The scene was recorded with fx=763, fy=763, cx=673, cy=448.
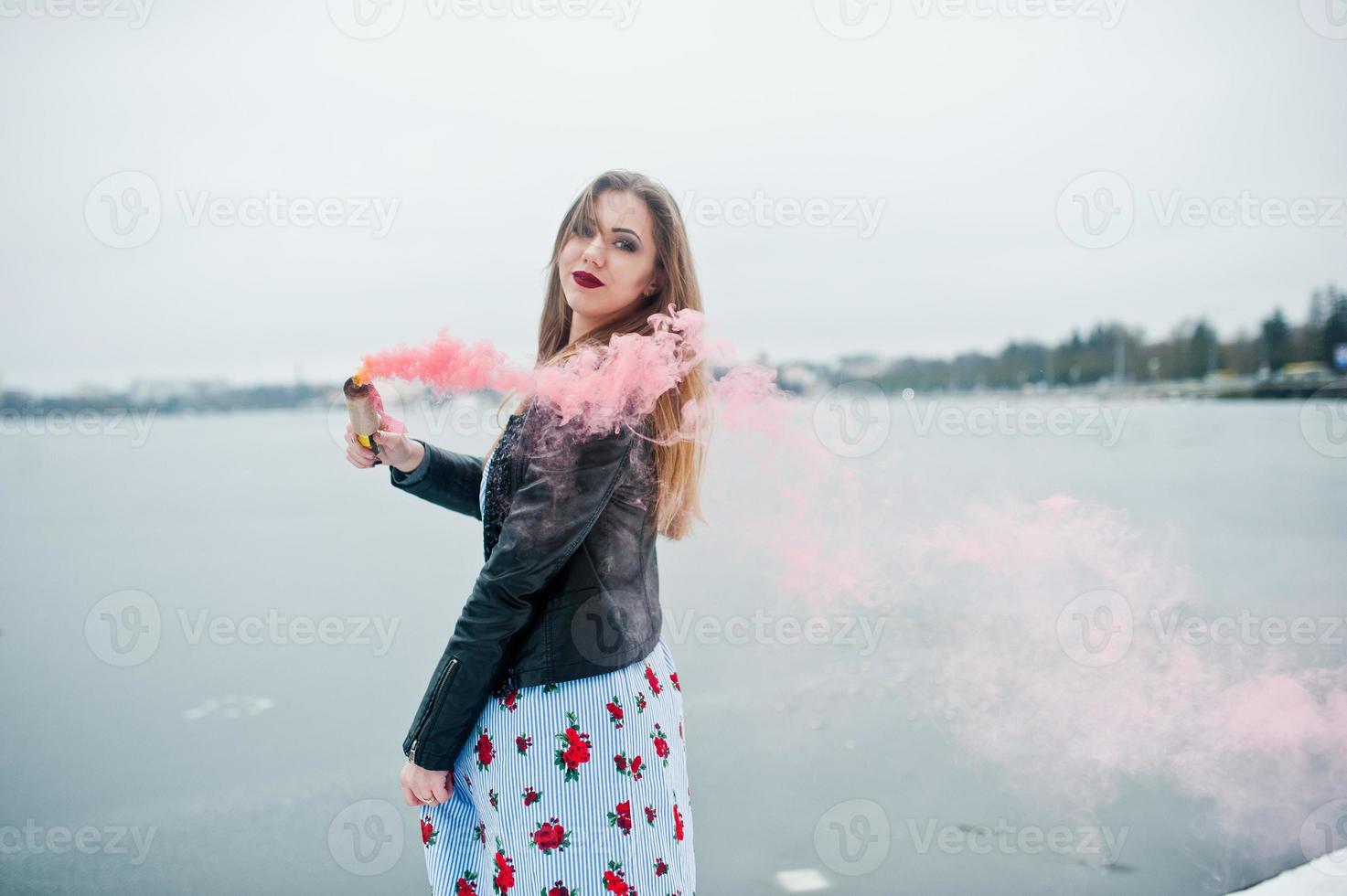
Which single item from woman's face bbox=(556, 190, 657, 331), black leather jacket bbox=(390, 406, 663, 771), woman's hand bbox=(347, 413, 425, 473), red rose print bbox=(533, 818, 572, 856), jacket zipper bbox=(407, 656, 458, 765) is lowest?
red rose print bbox=(533, 818, 572, 856)

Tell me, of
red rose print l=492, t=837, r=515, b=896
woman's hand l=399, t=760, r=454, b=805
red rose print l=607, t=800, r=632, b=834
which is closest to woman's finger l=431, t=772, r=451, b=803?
woman's hand l=399, t=760, r=454, b=805

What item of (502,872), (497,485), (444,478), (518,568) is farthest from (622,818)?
(444,478)

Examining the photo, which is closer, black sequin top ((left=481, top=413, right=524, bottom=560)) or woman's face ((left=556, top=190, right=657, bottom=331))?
black sequin top ((left=481, top=413, right=524, bottom=560))

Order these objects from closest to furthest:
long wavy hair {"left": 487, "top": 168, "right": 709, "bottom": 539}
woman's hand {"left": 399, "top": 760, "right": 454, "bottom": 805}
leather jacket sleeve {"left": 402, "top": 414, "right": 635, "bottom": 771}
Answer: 1. leather jacket sleeve {"left": 402, "top": 414, "right": 635, "bottom": 771}
2. woman's hand {"left": 399, "top": 760, "right": 454, "bottom": 805}
3. long wavy hair {"left": 487, "top": 168, "right": 709, "bottom": 539}

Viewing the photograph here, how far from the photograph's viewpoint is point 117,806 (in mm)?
2773

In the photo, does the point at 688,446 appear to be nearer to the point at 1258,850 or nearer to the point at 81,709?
the point at 1258,850

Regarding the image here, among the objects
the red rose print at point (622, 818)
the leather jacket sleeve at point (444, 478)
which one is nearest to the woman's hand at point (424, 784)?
the red rose print at point (622, 818)

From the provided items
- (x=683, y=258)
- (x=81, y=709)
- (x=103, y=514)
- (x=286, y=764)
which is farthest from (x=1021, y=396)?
(x=103, y=514)

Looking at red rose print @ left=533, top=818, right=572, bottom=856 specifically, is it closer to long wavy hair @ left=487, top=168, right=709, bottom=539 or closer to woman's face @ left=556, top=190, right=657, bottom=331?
long wavy hair @ left=487, top=168, right=709, bottom=539

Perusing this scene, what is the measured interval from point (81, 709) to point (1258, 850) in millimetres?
4799

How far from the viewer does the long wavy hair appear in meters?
1.34

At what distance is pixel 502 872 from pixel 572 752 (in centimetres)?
23

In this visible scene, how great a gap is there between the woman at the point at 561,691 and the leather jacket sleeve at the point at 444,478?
349 millimetres

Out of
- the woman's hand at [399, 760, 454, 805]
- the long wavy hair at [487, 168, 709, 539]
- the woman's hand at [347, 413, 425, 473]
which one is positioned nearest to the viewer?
the woman's hand at [399, 760, 454, 805]
